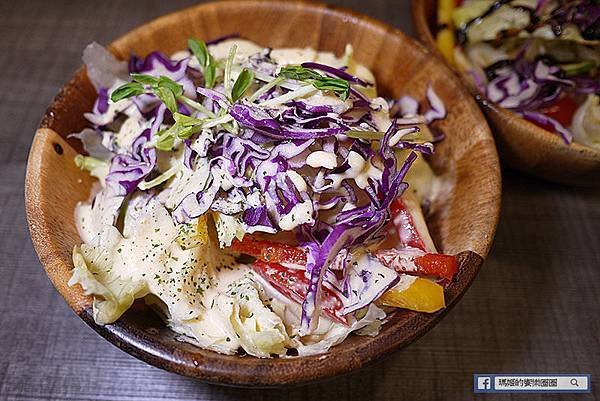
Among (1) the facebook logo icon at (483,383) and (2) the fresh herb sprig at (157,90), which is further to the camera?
(1) the facebook logo icon at (483,383)

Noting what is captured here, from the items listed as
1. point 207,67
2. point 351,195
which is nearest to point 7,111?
point 207,67

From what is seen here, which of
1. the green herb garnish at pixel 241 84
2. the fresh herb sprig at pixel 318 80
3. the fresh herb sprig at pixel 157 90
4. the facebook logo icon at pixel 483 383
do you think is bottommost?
the facebook logo icon at pixel 483 383

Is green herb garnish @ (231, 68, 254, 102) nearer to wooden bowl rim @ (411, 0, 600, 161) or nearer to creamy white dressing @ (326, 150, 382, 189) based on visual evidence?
creamy white dressing @ (326, 150, 382, 189)

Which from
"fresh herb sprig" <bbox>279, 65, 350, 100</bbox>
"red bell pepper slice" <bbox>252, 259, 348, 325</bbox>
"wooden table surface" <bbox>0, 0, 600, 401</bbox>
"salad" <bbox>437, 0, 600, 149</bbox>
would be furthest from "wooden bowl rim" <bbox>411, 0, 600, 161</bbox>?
"red bell pepper slice" <bbox>252, 259, 348, 325</bbox>

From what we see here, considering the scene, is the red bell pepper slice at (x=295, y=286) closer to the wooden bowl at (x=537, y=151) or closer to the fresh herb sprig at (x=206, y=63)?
the fresh herb sprig at (x=206, y=63)

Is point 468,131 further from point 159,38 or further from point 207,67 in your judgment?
point 159,38

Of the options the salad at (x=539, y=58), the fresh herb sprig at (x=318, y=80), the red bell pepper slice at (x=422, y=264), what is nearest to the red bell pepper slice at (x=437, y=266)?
the red bell pepper slice at (x=422, y=264)

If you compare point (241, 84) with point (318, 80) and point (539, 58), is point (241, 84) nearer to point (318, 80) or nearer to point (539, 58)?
point (318, 80)

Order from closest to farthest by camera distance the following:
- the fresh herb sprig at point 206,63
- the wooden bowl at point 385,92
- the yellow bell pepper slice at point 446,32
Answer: the wooden bowl at point 385,92 < the fresh herb sprig at point 206,63 < the yellow bell pepper slice at point 446,32
